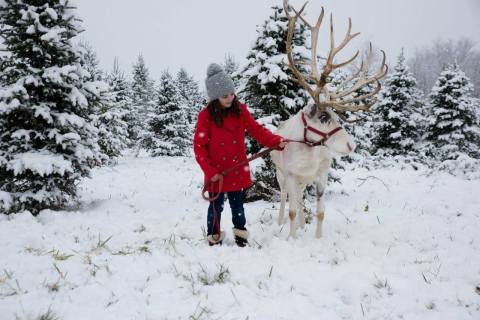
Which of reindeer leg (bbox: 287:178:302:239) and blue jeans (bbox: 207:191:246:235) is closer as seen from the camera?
blue jeans (bbox: 207:191:246:235)

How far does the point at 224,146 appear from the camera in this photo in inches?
176

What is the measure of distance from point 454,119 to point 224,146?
18.7 metres

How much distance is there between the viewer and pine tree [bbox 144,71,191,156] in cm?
2303

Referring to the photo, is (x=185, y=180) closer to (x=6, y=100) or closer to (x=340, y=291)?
(x=6, y=100)

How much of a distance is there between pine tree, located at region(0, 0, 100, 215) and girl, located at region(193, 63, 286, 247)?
314 cm

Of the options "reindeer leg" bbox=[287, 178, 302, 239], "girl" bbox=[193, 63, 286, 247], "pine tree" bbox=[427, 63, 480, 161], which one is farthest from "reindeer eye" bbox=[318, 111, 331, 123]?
"pine tree" bbox=[427, 63, 480, 161]

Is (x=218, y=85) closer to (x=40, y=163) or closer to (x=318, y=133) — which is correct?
(x=318, y=133)

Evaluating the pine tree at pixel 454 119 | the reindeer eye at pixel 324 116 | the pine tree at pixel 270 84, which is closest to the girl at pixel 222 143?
the reindeer eye at pixel 324 116

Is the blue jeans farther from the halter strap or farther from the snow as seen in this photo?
the snow

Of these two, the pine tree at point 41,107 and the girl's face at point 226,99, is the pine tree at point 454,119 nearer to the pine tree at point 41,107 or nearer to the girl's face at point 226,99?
the girl's face at point 226,99

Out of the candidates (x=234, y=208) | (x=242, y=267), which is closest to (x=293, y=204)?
(x=234, y=208)

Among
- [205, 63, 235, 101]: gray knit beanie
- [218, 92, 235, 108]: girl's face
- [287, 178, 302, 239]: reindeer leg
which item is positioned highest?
[205, 63, 235, 101]: gray knit beanie

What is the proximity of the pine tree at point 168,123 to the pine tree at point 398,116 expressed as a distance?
12727 millimetres

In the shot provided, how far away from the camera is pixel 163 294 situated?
3.06 meters
